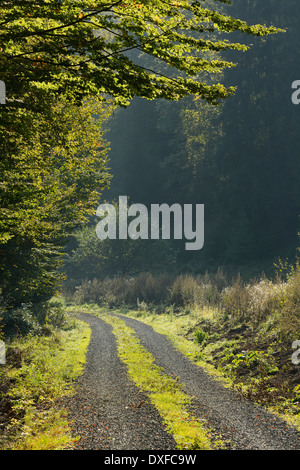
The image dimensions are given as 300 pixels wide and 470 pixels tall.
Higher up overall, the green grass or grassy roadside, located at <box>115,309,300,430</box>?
grassy roadside, located at <box>115,309,300,430</box>

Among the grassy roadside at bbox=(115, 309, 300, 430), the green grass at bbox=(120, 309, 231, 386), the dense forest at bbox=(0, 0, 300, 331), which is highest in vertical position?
the dense forest at bbox=(0, 0, 300, 331)

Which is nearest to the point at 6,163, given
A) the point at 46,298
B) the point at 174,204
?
the point at 46,298

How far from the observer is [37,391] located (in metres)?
8.10

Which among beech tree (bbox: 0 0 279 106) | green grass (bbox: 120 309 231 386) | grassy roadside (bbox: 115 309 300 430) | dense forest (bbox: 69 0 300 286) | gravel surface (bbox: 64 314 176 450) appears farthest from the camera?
dense forest (bbox: 69 0 300 286)

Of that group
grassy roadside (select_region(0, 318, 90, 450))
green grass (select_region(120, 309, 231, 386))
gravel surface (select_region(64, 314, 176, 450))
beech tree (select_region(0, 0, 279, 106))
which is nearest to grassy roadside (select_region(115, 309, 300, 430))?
green grass (select_region(120, 309, 231, 386))

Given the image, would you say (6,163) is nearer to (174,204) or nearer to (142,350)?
(142,350)

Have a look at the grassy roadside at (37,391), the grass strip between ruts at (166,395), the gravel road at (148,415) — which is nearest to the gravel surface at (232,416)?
the gravel road at (148,415)

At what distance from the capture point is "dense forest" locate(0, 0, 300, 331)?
4973 millimetres

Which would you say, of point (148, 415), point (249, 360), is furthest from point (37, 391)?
point (249, 360)

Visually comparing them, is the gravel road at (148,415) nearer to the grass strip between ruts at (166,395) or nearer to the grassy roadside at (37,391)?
the grass strip between ruts at (166,395)

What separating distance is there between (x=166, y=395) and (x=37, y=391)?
2.70m

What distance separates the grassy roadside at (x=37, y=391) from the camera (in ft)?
19.4

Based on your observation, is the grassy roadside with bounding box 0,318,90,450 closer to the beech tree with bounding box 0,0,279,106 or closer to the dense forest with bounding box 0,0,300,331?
the dense forest with bounding box 0,0,300,331
